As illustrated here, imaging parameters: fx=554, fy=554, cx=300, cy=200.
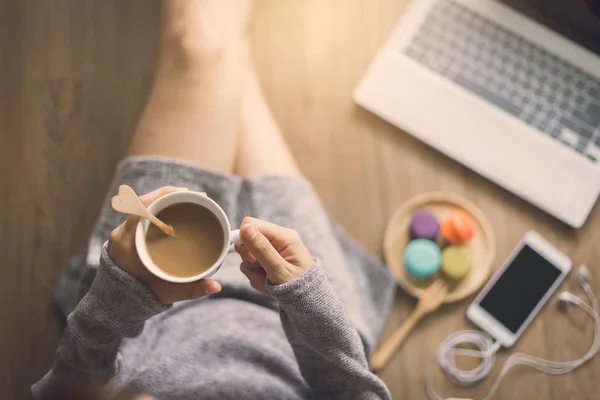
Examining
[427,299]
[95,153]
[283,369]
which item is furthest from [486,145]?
[95,153]

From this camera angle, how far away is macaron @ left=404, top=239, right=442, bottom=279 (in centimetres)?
95

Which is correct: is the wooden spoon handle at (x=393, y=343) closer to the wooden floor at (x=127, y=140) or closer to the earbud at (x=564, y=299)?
the wooden floor at (x=127, y=140)

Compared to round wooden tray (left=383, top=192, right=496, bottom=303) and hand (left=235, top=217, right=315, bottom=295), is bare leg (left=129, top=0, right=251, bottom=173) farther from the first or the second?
round wooden tray (left=383, top=192, right=496, bottom=303)

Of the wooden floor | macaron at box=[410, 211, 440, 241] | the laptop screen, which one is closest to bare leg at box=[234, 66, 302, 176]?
the wooden floor

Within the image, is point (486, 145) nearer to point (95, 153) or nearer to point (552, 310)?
point (552, 310)

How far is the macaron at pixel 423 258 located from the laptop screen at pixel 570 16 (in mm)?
462

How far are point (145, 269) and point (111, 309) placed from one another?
0.23 feet

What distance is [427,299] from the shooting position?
0.97 metres

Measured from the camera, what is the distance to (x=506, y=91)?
3.25 ft

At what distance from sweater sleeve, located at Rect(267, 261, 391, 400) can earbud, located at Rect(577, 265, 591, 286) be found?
1.76 ft

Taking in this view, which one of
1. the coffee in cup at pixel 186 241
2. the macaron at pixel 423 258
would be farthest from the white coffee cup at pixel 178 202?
the macaron at pixel 423 258

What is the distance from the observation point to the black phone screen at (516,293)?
98 cm

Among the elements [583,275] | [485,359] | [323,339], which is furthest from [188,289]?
[583,275]

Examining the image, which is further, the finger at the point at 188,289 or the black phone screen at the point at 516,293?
the black phone screen at the point at 516,293
